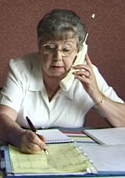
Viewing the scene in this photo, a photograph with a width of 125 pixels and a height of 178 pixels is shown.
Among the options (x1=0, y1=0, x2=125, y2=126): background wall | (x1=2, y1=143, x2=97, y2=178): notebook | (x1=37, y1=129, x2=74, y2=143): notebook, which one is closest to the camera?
(x1=2, y1=143, x2=97, y2=178): notebook

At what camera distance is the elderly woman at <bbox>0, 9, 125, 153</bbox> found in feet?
4.69

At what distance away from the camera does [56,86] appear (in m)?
1.54

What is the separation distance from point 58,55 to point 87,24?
3.61 feet

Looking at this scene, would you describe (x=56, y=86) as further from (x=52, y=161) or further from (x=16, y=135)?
(x=52, y=161)

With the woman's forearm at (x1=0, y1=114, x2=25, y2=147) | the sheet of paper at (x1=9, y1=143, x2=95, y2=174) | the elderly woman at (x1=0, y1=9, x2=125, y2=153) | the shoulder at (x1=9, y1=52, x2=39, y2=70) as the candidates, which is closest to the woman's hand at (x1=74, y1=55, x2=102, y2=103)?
the elderly woman at (x1=0, y1=9, x2=125, y2=153)

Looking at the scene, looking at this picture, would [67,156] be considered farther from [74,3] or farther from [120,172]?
[74,3]

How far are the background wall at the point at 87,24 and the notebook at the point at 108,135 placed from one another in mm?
1093

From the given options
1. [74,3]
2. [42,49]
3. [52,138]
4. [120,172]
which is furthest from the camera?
[74,3]

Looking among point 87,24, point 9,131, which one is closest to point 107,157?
point 9,131

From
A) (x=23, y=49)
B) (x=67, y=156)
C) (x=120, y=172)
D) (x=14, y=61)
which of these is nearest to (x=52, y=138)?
(x=67, y=156)

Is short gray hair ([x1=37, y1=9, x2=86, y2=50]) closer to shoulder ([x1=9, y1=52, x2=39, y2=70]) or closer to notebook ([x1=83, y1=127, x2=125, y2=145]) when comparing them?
shoulder ([x1=9, y1=52, x2=39, y2=70])

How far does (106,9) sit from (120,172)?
1735 mm

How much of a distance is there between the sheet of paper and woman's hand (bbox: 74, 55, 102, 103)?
46 centimetres

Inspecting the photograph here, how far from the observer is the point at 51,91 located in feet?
5.12
